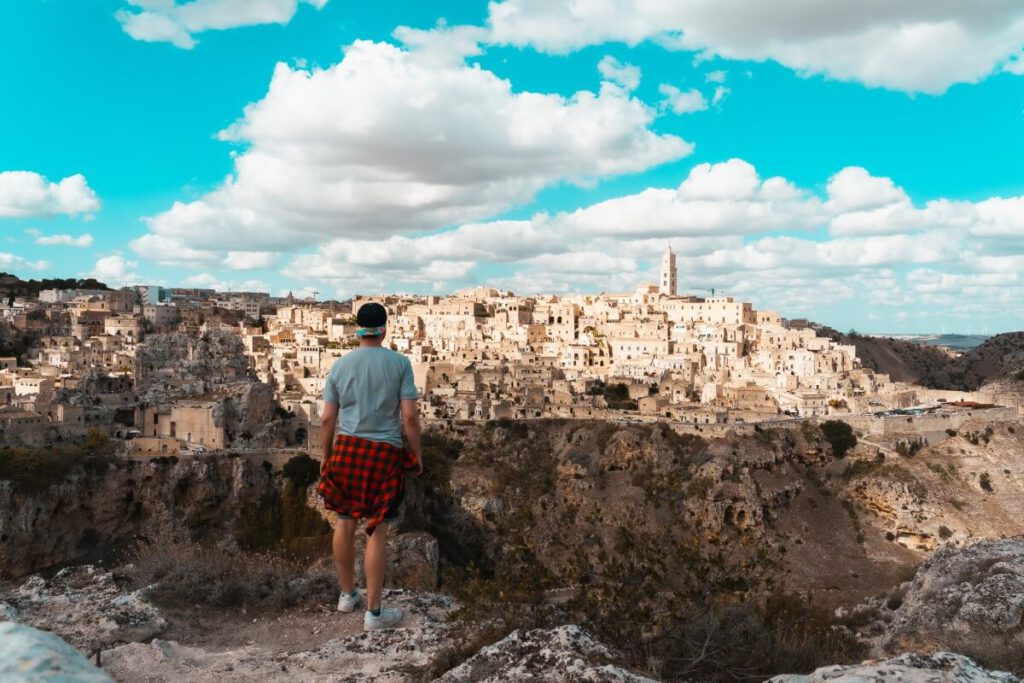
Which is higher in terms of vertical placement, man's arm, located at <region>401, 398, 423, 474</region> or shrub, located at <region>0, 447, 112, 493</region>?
man's arm, located at <region>401, 398, 423, 474</region>

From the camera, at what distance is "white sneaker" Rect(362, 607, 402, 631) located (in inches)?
228

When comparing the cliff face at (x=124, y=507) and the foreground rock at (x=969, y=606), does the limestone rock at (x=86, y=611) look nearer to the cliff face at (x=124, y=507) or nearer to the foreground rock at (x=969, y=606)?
the foreground rock at (x=969, y=606)

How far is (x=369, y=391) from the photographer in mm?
5363

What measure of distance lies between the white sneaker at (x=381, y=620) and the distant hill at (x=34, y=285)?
83.4 metres

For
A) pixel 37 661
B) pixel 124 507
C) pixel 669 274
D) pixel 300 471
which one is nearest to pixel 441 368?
pixel 300 471

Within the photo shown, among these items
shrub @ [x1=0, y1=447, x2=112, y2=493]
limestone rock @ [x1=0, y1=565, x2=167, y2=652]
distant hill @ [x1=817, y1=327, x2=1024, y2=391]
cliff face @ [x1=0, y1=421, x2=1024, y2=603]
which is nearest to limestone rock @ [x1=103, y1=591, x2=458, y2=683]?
limestone rock @ [x1=0, y1=565, x2=167, y2=652]

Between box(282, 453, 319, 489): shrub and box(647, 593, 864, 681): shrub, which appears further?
box(282, 453, 319, 489): shrub

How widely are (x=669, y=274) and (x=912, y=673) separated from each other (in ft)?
266

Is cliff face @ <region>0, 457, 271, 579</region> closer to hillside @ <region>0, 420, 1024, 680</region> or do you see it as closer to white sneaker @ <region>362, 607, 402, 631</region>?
hillside @ <region>0, 420, 1024, 680</region>

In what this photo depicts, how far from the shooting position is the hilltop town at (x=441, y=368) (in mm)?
41500

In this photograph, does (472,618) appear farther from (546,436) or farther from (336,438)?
(546,436)

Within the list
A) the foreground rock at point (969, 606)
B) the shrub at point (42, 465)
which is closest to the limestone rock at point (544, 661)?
the foreground rock at point (969, 606)

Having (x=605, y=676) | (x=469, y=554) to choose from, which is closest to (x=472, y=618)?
(x=605, y=676)

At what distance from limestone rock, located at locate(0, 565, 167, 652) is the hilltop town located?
1328 inches
